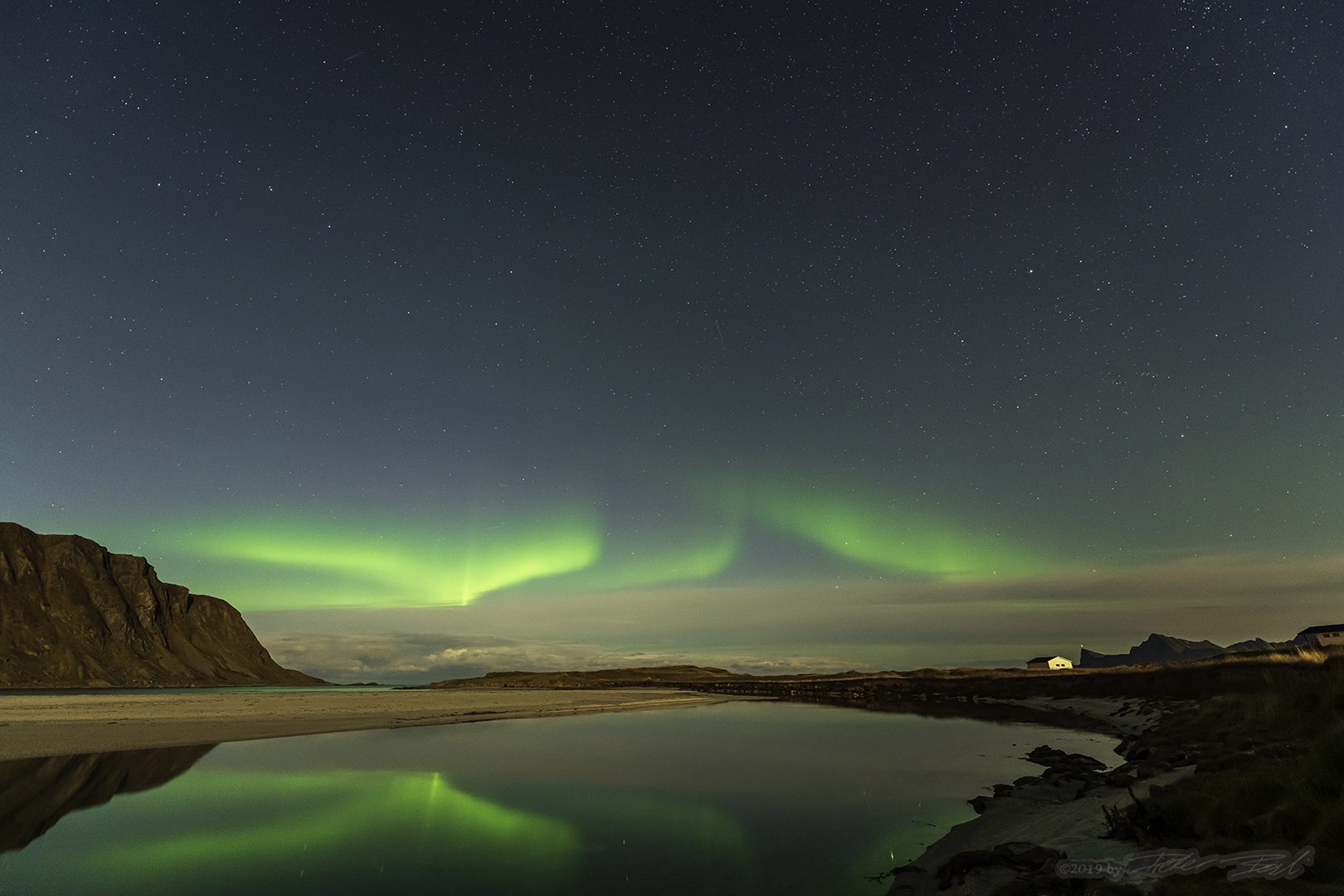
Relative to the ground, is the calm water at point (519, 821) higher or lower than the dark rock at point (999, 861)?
lower

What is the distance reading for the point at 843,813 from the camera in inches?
649

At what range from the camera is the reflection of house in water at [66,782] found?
14.0 m

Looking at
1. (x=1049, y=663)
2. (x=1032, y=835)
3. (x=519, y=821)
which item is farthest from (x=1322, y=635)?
(x=519, y=821)

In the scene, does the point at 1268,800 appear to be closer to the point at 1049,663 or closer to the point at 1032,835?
the point at 1032,835

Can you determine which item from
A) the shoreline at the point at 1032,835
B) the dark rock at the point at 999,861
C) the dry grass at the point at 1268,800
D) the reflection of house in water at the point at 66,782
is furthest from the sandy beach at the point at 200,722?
the dry grass at the point at 1268,800

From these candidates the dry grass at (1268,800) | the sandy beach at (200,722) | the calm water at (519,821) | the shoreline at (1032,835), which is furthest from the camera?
the sandy beach at (200,722)

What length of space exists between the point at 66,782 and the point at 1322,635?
130 meters

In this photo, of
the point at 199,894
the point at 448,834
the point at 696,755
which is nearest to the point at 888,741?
the point at 696,755

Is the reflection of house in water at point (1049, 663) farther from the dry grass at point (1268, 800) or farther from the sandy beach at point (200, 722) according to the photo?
the dry grass at point (1268, 800)

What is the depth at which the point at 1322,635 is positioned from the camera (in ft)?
289

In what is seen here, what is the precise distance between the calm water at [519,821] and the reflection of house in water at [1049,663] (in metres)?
122

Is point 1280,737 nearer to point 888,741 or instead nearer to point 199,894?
point 888,741

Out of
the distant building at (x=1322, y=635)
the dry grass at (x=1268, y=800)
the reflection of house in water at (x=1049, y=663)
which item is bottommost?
the reflection of house in water at (x=1049, y=663)

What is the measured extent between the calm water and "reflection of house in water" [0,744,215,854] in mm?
578
